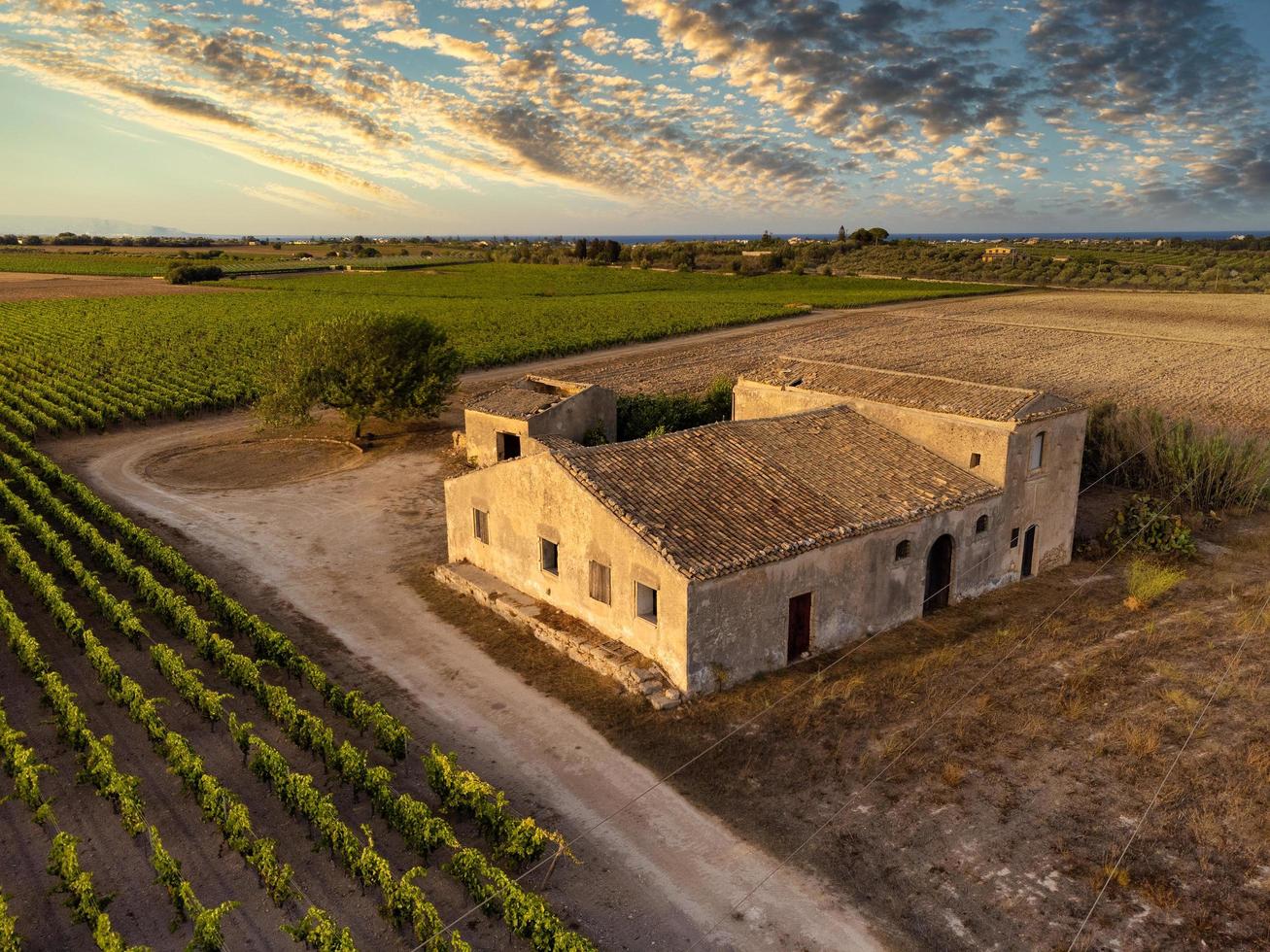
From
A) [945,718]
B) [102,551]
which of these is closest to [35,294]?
[102,551]

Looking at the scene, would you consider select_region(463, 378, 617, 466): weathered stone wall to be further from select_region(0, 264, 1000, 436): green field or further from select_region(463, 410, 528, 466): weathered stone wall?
select_region(0, 264, 1000, 436): green field

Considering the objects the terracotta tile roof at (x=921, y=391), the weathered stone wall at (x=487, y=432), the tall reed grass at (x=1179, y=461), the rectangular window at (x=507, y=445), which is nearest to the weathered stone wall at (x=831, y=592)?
the terracotta tile roof at (x=921, y=391)

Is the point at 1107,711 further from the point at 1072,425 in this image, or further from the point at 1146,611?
the point at 1072,425

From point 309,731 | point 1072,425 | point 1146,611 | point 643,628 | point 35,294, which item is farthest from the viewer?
point 35,294

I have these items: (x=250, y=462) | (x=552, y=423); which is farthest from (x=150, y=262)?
(x=552, y=423)

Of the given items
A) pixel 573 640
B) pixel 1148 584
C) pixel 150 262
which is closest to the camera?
pixel 573 640

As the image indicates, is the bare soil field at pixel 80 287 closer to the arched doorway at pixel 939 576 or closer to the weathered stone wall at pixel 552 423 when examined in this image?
the weathered stone wall at pixel 552 423

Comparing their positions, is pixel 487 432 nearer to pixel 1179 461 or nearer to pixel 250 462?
pixel 250 462
